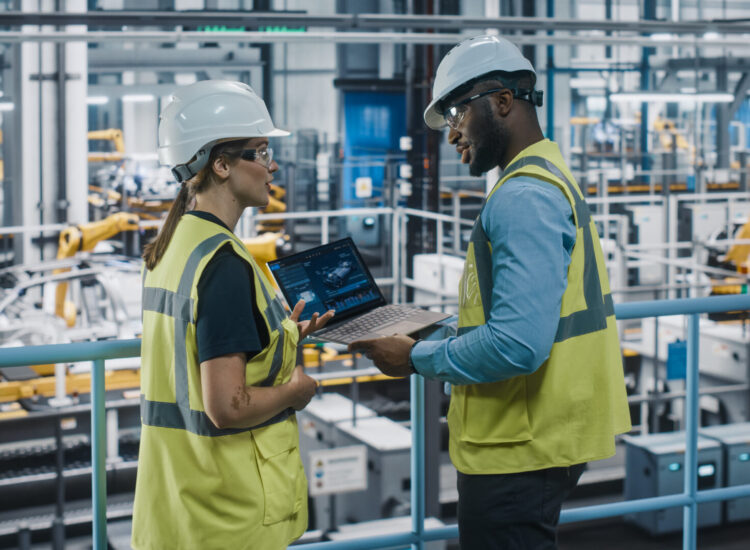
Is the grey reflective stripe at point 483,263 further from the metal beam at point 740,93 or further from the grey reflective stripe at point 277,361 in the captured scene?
the metal beam at point 740,93

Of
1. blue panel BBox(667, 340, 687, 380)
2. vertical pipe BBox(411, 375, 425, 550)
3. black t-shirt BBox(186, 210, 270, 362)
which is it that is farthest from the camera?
blue panel BBox(667, 340, 687, 380)

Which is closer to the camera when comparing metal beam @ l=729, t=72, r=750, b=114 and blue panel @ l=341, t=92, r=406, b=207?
blue panel @ l=341, t=92, r=406, b=207

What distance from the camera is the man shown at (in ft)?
5.32

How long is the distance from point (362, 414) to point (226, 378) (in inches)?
217

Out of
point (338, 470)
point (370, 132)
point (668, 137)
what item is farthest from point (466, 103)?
point (668, 137)

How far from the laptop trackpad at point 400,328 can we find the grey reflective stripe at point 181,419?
286mm

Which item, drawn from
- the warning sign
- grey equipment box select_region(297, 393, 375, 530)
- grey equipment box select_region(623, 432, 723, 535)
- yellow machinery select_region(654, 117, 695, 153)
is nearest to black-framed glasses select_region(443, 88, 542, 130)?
the warning sign

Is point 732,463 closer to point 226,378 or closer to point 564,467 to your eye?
point 564,467

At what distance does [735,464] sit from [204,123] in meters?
6.54

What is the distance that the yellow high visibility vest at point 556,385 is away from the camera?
165cm

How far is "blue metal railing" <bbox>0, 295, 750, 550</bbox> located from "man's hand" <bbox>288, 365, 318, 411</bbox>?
37 cm

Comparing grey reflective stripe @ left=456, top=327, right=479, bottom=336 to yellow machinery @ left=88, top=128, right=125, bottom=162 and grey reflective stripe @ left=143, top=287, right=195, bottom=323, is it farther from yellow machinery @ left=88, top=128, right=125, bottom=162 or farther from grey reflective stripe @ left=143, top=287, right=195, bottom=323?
yellow machinery @ left=88, top=128, right=125, bottom=162

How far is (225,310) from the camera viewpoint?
4.90 feet

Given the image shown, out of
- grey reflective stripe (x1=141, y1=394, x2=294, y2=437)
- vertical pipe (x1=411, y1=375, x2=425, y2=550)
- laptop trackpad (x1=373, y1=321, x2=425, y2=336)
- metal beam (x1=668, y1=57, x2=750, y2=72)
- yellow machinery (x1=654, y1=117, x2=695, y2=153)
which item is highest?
metal beam (x1=668, y1=57, x2=750, y2=72)
